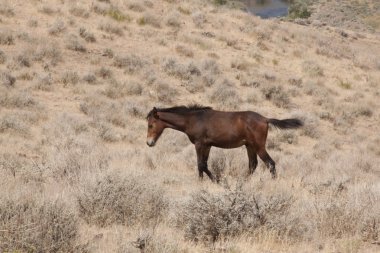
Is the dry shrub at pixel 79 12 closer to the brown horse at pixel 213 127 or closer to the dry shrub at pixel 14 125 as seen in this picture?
the dry shrub at pixel 14 125

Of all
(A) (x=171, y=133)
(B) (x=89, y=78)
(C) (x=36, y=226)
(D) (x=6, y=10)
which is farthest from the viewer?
(D) (x=6, y=10)

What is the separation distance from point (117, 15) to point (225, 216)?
19311mm

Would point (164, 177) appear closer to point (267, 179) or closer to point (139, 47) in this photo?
point (267, 179)

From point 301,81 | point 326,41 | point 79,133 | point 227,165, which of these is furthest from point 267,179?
point 326,41

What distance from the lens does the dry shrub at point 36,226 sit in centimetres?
455

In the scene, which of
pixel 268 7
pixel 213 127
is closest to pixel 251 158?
pixel 213 127

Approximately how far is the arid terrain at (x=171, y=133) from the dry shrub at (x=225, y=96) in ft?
0.20

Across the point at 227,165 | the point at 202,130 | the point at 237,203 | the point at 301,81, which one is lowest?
the point at 301,81

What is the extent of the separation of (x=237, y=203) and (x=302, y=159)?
27.8 ft

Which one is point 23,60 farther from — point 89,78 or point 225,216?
point 225,216

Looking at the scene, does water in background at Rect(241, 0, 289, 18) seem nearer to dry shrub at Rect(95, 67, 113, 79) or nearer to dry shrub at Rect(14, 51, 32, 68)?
dry shrub at Rect(95, 67, 113, 79)

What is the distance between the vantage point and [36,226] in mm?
4727

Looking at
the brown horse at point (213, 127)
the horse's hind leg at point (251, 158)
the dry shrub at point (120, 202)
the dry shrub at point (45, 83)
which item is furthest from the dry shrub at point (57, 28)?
the dry shrub at point (120, 202)

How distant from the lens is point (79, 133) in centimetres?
1366
